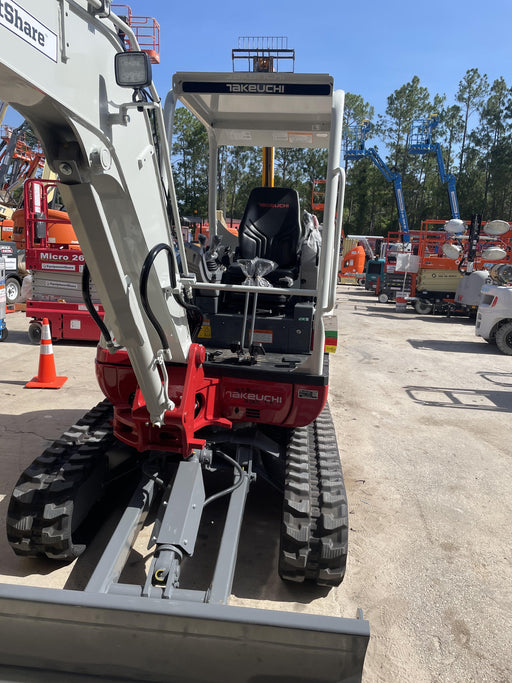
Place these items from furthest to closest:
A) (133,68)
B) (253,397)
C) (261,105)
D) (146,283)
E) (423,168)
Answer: (423,168)
(261,105)
(253,397)
(146,283)
(133,68)

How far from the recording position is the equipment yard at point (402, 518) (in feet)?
9.50

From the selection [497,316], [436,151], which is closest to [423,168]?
[436,151]

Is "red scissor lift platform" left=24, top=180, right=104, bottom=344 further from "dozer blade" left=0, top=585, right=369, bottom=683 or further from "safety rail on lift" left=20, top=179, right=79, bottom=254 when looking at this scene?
"dozer blade" left=0, top=585, right=369, bottom=683

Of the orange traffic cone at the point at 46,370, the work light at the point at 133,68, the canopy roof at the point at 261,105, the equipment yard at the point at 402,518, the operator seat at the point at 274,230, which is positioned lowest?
the equipment yard at the point at 402,518

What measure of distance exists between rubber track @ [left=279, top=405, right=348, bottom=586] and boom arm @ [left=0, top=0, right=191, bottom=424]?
101cm

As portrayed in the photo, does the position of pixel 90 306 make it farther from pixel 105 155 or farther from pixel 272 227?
pixel 272 227

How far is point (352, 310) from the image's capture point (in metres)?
18.5

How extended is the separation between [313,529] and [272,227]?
10.5 ft

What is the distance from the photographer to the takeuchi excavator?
2.01 m

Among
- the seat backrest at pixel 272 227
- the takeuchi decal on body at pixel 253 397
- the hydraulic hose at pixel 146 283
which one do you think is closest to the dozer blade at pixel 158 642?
the hydraulic hose at pixel 146 283

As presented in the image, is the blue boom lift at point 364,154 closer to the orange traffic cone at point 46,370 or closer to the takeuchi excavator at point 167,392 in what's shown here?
the orange traffic cone at point 46,370

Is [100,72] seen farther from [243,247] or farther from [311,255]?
[243,247]

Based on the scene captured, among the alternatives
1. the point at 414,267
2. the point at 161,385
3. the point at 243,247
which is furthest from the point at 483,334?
the point at 161,385

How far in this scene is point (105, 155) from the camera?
2098mm
